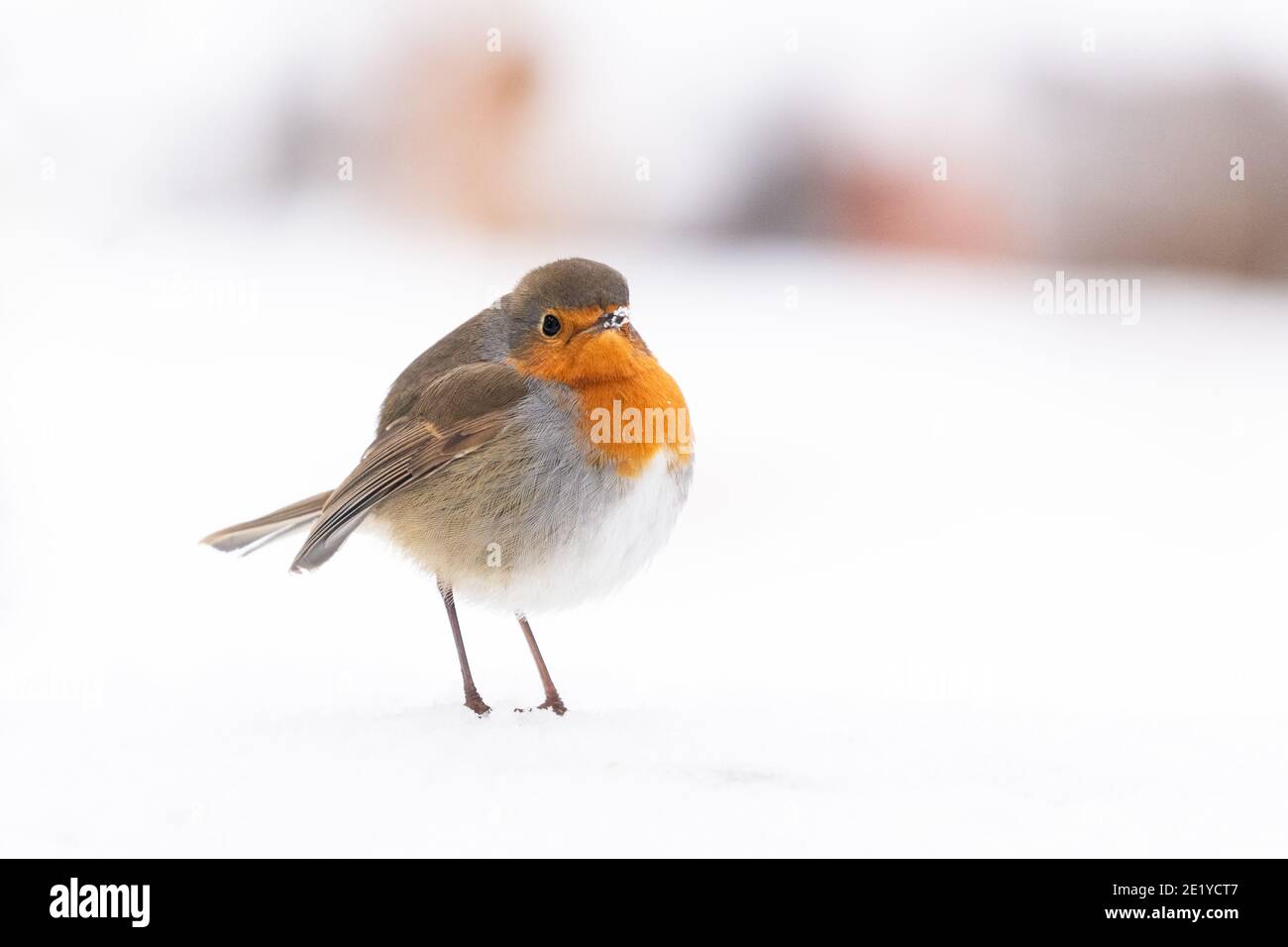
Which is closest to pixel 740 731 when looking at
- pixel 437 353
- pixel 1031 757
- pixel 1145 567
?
pixel 1031 757

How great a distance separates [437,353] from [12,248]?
533cm

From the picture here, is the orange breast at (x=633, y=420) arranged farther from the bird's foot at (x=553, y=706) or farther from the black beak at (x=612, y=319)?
the bird's foot at (x=553, y=706)

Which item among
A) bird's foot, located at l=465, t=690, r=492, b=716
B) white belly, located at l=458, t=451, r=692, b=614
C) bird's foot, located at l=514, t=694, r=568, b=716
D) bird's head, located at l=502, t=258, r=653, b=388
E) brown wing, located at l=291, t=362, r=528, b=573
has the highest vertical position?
bird's head, located at l=502, t=258, r=653, b=388

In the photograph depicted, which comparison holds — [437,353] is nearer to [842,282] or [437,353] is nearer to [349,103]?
[842,282]

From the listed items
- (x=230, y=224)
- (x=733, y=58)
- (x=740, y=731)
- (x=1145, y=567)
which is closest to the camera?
(x=740, y=731)

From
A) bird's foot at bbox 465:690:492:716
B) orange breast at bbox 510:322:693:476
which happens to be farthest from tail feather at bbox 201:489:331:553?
orange breast at bbox 510:322:693:476

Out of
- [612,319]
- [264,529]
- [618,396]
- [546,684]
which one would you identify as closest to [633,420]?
[618,396]

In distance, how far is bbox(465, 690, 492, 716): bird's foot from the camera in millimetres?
3620

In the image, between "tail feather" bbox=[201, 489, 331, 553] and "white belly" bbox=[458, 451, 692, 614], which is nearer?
"white belly" bbox=[458, 451, 692, 614]

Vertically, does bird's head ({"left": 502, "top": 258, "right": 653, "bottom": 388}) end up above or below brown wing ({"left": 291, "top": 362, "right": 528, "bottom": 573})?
above

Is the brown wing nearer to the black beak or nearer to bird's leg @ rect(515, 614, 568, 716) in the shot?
the black beak

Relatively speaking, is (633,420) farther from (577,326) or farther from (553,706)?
(553,706)

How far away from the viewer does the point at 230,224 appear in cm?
896

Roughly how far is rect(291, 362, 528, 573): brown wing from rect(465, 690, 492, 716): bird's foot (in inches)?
21.3
